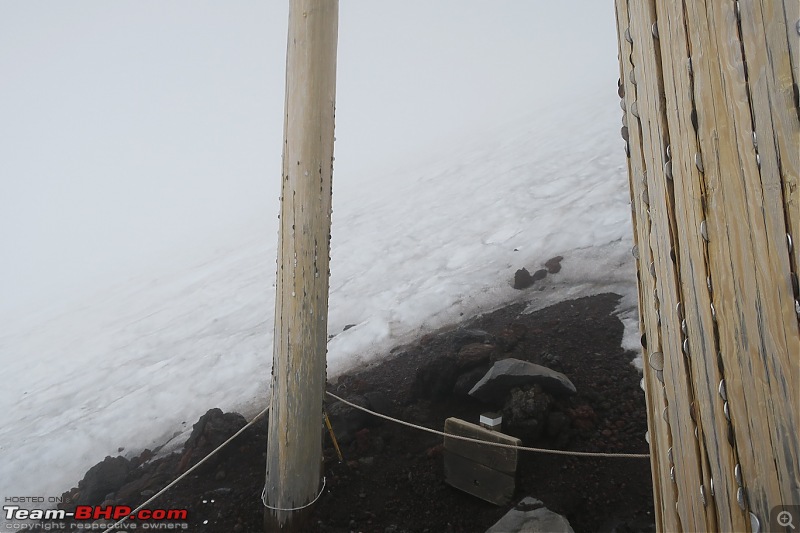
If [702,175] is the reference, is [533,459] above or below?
below

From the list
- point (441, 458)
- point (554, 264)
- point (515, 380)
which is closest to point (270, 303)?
point (554, 264)

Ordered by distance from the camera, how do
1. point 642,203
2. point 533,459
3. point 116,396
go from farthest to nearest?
1. point 116,396
2. point 533,459
3. point 642,203

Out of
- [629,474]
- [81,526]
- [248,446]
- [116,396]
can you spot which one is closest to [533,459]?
[629,474]

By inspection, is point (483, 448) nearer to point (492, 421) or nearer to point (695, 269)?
point (492, 421)

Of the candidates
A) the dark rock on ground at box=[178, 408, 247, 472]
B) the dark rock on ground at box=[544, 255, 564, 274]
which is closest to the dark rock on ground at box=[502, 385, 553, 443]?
the dark rock on ground at box=[178, 408, 247, 472]

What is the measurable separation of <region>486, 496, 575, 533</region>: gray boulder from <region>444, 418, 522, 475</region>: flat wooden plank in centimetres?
22

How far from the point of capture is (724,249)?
1.55 feet

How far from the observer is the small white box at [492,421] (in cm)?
206

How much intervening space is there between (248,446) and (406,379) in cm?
106

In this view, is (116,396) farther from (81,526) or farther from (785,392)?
(785,392)

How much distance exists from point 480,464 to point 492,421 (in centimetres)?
19

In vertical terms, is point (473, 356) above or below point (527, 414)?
above

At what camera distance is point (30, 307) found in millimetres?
7246

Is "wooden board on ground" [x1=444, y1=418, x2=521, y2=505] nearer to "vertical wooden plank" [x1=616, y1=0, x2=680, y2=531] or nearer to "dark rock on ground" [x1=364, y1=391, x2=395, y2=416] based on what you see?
"dark rock on ground" [x1=364, y1=391, x2=395, y2=416]
